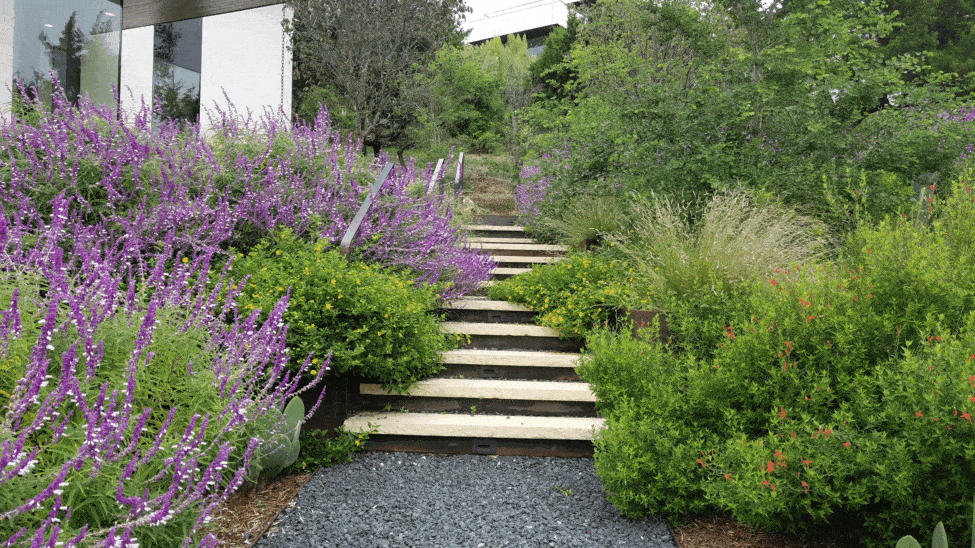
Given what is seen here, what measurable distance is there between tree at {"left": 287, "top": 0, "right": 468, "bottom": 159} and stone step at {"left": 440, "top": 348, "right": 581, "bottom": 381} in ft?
26.7

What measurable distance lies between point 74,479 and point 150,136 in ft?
11.0

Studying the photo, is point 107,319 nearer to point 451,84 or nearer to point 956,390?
point 956,390

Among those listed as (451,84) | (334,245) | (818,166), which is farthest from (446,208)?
(451,84)

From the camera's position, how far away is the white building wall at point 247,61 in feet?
34.5

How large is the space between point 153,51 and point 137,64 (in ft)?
1.60

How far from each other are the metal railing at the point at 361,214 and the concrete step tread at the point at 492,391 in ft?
3.31

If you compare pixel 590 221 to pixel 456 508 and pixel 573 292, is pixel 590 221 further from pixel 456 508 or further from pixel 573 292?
pixel 456 508

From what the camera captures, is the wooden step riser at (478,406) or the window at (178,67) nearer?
the wooden step riser at (478,406)

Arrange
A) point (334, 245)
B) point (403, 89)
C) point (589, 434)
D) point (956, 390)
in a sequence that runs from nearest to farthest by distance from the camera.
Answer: point (956, 390)
point (589, 434)
point (334, 245)
point (403, 89)

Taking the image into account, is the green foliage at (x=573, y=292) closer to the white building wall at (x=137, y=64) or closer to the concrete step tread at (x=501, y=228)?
the concrete step tread at (x=501, y=228)

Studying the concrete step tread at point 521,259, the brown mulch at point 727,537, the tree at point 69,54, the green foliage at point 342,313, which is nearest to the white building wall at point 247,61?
the tree at point 69,54

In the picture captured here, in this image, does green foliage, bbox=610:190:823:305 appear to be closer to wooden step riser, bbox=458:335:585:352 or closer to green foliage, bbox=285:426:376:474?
wooden step riser, bbox=458:335:585:352

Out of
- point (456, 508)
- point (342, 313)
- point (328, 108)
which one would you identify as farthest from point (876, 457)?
point (328, 108)

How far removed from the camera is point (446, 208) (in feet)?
22.6
